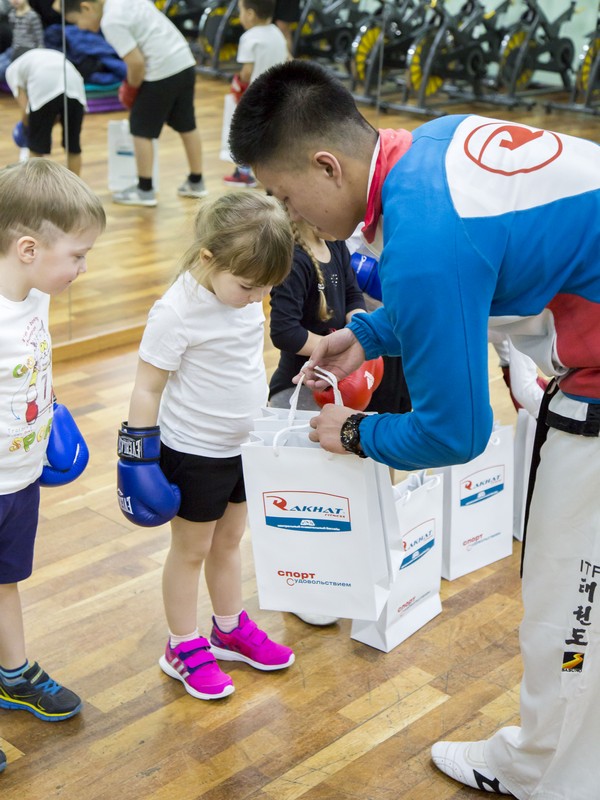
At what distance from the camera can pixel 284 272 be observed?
2002 millimetres

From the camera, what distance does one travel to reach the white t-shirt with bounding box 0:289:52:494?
6.07ft

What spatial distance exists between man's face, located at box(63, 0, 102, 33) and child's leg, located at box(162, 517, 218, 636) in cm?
238

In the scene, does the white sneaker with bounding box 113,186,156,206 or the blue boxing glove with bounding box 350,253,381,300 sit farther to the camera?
the white sneaker with bounding box 113,186,156,206

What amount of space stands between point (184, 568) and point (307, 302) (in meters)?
0.71

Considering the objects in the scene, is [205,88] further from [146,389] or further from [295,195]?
[295,195]

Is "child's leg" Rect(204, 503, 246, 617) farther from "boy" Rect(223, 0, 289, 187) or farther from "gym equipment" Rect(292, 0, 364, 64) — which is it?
"gym equipment" Rect(292, 0, 364, 64)

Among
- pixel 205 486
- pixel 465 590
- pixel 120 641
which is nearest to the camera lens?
pixel 205 486

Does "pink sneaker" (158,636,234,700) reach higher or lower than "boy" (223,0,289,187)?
lower

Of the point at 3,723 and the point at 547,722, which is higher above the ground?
the point at 547,722

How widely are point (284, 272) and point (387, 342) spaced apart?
260 millimetres

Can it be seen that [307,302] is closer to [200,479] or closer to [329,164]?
[200,479]

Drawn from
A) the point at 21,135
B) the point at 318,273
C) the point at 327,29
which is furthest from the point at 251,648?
the point at 327,29

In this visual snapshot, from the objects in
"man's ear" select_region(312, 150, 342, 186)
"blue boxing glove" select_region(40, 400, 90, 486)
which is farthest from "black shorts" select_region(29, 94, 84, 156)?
"man's ear" select_region(312, 150, 342, 186)

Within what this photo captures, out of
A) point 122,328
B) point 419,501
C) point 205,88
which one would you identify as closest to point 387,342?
point 419,501
